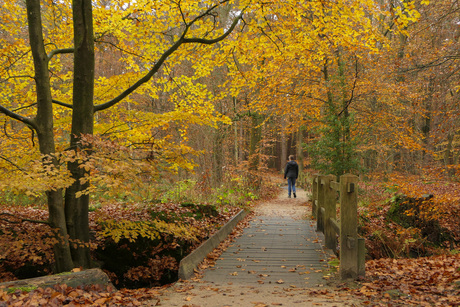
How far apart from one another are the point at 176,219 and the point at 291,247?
9.24 ft

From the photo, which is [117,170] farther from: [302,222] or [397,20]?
[302,222]

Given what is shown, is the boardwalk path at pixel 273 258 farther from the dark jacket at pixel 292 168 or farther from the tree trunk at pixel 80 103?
the dark jacket at pixel 292 168

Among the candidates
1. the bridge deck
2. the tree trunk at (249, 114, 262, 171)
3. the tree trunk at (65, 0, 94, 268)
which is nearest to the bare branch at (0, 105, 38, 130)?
the tree trunk at (65, 0, 94, 268)

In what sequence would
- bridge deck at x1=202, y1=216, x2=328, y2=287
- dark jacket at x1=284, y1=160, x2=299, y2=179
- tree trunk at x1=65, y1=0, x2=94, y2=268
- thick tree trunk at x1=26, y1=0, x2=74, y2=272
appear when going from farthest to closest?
dark jacket at x1=284, y1=160, x2=299, y2=179 → tree trunk at x1=65, y1=0, x2=94, y2=268 → thick tree trunk at x1=26, y1=0, x2=74, y2=272 → bridge deck at x1=202, y1=216, x2=328, y2=287

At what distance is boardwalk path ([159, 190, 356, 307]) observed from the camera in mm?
4539

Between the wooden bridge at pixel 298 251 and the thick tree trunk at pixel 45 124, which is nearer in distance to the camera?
the wooden bridge at pixel 298 251

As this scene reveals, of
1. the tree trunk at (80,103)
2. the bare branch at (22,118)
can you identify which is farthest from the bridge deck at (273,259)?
the bare branch at (22,118)

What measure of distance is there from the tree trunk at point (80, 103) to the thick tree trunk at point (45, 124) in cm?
25

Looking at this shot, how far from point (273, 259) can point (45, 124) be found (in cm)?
491

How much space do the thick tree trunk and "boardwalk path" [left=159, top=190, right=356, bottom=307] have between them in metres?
2.10

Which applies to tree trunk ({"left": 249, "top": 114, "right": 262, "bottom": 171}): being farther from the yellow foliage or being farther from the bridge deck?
the yellow foliage

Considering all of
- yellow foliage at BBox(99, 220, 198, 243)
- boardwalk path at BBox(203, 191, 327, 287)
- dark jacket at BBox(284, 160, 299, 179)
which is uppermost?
dark jacket at BBox(284, 160, 299, 179)

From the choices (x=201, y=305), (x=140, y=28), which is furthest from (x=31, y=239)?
(x=140, y=28)

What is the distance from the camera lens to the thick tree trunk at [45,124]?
593 centimetres
